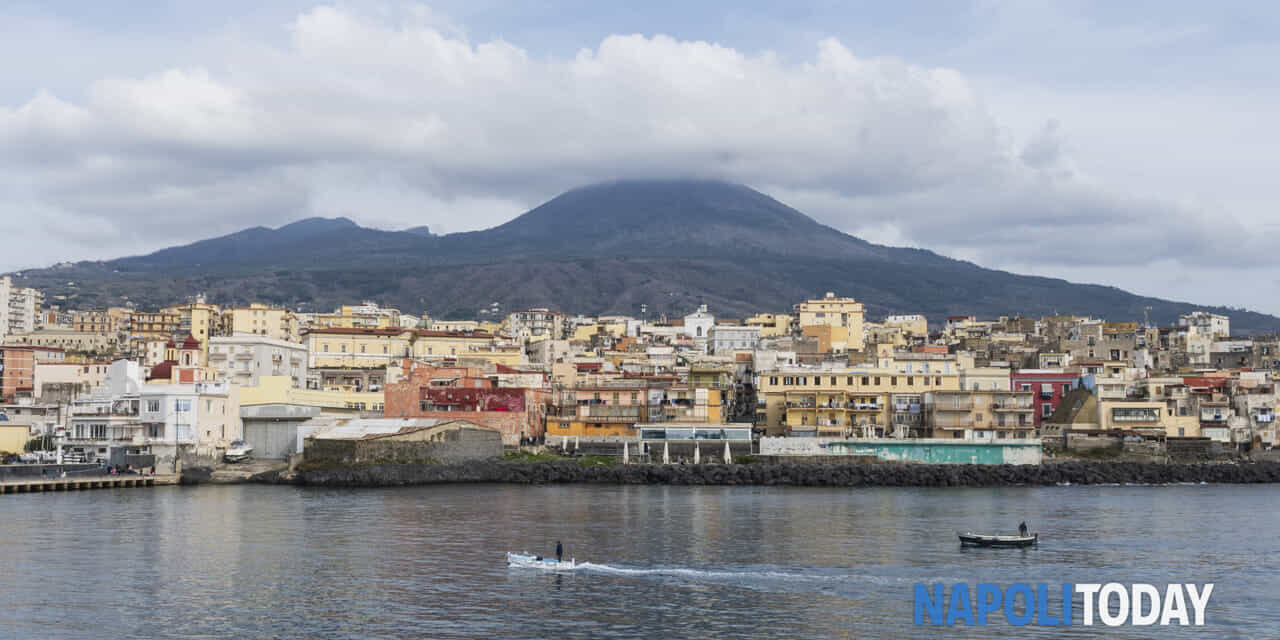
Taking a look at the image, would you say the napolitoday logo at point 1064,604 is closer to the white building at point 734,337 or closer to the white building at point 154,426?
the white building at point 154,426

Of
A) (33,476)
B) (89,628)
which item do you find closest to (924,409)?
(33,476)

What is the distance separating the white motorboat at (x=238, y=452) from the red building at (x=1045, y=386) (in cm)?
5694

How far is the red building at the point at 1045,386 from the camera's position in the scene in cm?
9744

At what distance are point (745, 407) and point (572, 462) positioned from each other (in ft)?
83.6

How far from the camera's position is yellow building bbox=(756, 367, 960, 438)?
8825 centimetres

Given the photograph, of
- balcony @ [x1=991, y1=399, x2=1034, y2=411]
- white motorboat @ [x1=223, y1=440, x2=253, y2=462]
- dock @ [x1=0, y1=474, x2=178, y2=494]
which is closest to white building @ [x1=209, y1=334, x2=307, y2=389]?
white motorboat @ [x1=223, y1=440, x2=253, y2=462]

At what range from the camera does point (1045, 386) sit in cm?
9819

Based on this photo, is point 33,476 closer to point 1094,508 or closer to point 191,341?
point 191,341

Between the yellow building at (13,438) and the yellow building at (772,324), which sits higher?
the yellow building at (772,324)

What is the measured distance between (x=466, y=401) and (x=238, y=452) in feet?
52.1

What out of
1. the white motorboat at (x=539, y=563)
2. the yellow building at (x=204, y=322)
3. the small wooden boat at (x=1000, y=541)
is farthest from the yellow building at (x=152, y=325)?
the small wooden boat at (x=1000, y=541)

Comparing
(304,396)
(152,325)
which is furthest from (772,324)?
(304,396)

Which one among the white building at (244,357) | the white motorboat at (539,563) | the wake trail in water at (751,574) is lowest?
the wake trail in water at (751,574)

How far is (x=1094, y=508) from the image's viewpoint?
6462 cm
